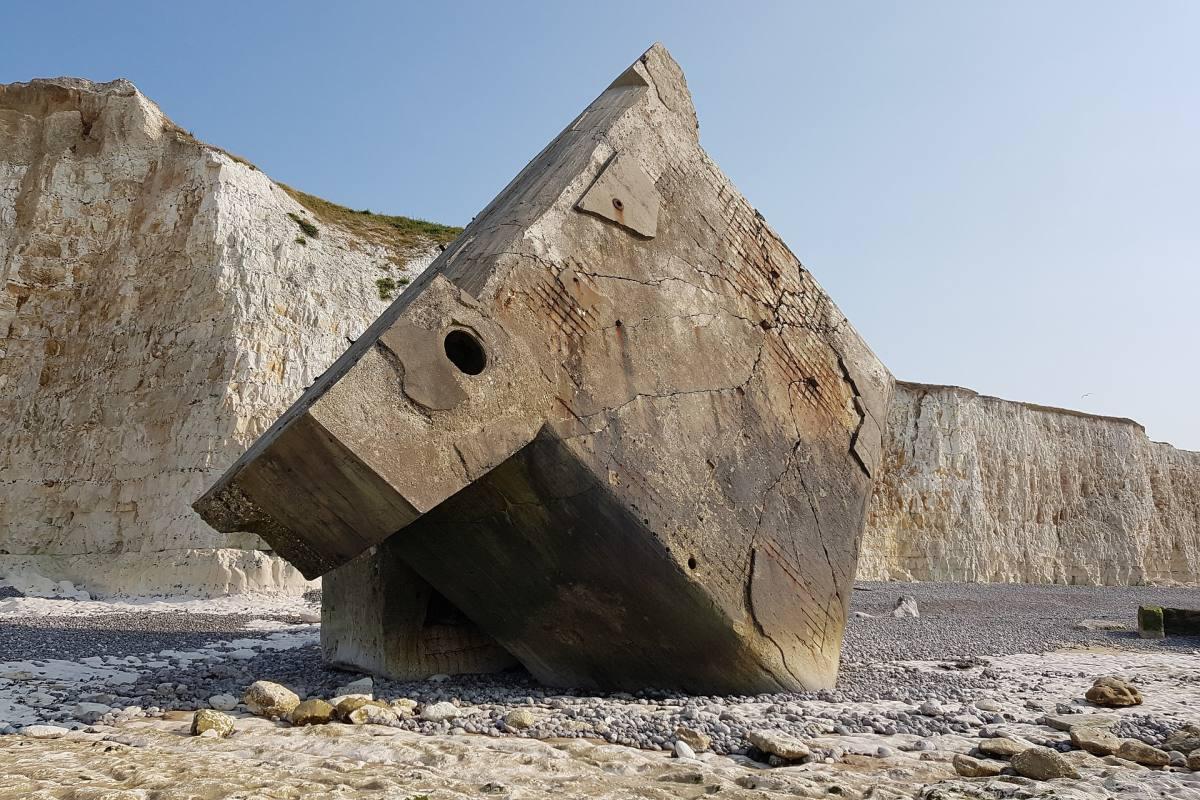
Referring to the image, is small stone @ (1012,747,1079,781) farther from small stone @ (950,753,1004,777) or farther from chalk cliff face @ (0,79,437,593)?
chalk cliff face @ (0,79,437,593)

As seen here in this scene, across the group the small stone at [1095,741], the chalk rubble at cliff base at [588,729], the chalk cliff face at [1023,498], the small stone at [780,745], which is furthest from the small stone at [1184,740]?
the chalk cliff face at [1023,498]

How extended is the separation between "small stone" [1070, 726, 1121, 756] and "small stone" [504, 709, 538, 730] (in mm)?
2337

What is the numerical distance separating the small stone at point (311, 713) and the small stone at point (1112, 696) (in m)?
4.03

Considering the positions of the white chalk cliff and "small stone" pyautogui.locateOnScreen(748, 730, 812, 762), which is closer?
"small stone" pyautogui.locateOnScreen(748, 730, 812, 762)

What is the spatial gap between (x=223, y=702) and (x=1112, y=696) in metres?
4.65

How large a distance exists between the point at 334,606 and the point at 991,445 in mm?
27546

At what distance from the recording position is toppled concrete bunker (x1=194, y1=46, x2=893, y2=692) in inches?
144

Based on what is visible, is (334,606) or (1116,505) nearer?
(334,606)

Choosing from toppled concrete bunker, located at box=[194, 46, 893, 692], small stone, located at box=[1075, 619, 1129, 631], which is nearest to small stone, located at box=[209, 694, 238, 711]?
toppled concrete bunker, located at box=[194, 46, 893, 692]

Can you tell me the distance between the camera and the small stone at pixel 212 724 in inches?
137

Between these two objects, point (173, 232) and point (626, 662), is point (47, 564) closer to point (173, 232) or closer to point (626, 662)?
point (173, 232)

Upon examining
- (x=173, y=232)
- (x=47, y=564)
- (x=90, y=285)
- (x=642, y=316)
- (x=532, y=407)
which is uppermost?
(x=173, y=232)

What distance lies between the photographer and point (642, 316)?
453 centimetres

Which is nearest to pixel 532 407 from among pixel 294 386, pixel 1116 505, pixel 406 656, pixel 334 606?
pixel 406 656
